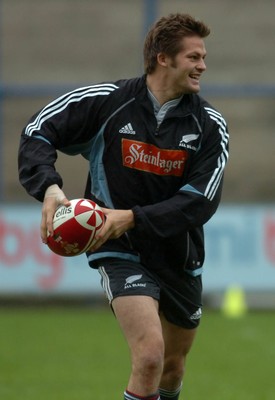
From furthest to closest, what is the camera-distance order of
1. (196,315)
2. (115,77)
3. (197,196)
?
1. (115,77)
2. (196,315)
3. (197,196)

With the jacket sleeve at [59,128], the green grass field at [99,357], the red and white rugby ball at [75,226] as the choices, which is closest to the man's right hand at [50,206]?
the red and white rugby ball at [75,226]

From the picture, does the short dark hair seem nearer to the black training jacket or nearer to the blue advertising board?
the black training jacket

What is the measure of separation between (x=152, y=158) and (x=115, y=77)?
39.0 feet

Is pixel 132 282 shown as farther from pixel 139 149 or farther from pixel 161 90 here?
pixel 161 90

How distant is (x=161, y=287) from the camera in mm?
6211

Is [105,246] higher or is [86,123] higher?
[86,123]

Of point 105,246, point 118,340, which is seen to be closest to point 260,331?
point 118,340

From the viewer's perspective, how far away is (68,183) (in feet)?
54.1

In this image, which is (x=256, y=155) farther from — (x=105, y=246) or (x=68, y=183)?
(x=105, y=246)

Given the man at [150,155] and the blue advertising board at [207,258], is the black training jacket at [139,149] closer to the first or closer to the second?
the man at [150,155]

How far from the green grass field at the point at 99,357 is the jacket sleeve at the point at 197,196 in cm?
Answer: 244

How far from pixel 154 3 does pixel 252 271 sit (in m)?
3.90

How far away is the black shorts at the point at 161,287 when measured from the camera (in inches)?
237

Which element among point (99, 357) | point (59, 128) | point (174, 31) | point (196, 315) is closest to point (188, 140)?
point (174, 31)
